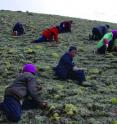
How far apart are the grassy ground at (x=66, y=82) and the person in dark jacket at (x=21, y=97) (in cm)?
32

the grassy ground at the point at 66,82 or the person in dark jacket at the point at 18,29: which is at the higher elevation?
the person in dark jacket at the point at 18,29

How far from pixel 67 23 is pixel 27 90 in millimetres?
19331

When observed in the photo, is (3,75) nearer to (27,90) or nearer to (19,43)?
(27,90)

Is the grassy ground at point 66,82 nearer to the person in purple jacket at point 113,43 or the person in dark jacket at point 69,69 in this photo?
the person in dark jacket at point 69,69

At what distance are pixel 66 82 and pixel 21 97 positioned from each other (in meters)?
4.63

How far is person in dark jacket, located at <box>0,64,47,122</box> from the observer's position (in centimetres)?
1336

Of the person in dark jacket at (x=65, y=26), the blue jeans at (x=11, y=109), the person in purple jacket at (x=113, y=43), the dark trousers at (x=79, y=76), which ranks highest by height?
the person in dark jacket at (x=65, y=26)

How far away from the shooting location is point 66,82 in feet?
59.5

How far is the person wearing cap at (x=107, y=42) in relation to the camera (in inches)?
923

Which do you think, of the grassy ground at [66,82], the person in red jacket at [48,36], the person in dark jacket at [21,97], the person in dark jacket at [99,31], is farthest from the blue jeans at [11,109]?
the person in dark jacket at [99,31]

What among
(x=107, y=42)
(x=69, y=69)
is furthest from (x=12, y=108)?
(x=107, y=42)

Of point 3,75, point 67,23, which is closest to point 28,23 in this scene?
point 67,23

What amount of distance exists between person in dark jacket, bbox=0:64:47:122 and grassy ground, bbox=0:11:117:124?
0.32 m

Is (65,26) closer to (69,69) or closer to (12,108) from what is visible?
(69,69)
